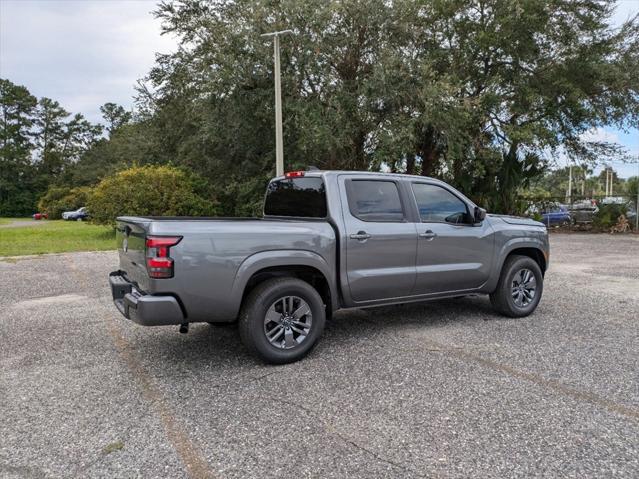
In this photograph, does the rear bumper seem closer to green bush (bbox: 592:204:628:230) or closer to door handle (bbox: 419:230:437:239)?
door handle (bbox: 419:230:437:239)

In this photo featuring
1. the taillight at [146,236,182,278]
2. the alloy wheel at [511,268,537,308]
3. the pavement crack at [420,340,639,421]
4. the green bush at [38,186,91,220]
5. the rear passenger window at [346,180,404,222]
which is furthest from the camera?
the green bush at [38,186,91,220]

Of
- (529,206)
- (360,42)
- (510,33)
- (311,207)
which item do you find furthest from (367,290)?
(529,206)

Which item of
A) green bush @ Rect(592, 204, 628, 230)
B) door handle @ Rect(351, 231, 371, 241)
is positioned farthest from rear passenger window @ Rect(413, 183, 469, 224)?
green bush @ Rect(592, 204, 628, 230)

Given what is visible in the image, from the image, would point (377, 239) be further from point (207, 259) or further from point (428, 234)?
point (207, 259)

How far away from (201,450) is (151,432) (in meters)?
0.45

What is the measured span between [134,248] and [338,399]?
221 cm

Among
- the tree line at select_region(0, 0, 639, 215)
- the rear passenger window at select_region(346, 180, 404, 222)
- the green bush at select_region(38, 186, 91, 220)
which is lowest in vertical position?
the rear passenger window at select_region(346, 180, 404, 222)

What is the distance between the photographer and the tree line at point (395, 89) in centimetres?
1659

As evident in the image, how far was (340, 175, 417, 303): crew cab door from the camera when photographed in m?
4.84

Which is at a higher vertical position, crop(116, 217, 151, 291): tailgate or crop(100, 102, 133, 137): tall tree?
crop(100, 102, 133, 137): tall tree

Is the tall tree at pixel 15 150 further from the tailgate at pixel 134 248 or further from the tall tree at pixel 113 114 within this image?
the tailgate at pixel 134 248

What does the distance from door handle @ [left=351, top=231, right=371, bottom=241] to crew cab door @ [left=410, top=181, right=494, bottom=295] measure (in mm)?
699

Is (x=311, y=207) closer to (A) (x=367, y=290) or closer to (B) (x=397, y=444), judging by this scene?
(A) (x=367, y=290)

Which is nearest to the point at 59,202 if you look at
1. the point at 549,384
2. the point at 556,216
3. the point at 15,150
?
the point at 15,150
